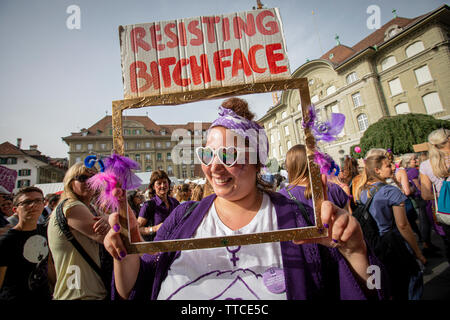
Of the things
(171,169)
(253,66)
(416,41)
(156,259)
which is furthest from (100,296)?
(416,41)

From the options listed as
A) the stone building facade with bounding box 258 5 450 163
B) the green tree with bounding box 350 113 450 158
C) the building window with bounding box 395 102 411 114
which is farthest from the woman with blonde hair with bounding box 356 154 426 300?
the building window with bounding box 395 102 411 114

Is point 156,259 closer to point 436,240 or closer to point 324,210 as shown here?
point 324,210

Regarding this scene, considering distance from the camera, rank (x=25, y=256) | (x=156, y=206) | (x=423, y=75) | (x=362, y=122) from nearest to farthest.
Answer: (x=25, y=256), (x=156, y=206), (x=423, y=75), (x=362, y=122)

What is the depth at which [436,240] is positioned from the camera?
5.27 m

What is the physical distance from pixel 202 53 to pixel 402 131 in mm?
21530

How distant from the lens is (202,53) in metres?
1.31

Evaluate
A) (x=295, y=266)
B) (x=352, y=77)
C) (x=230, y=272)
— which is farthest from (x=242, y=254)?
(x=352, y=77)

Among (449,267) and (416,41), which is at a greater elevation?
(416,41)

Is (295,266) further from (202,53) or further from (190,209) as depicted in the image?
(202,53)

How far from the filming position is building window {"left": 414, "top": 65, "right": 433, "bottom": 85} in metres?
19.8

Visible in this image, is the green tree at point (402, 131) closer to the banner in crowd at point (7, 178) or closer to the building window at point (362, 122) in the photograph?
the building window at point (362, 122)

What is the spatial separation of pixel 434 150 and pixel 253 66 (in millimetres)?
3180

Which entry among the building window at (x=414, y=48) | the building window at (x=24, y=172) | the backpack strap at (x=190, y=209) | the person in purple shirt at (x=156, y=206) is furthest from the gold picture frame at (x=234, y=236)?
the building window at (x=24, y=172)

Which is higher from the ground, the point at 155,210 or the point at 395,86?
the point at 395,86
